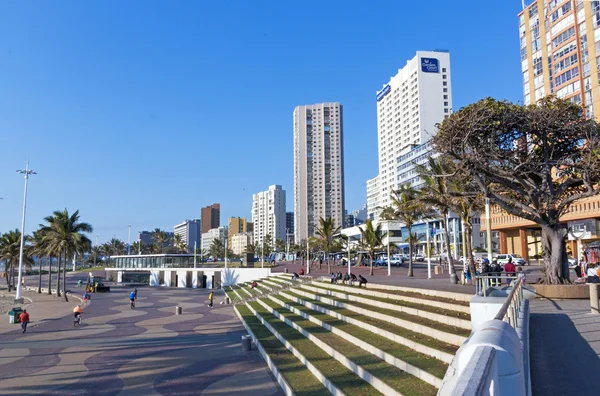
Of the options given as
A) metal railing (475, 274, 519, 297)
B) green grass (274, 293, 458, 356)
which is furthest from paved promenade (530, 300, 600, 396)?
green grass (274, 293, 458, 356)

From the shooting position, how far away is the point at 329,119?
7544 inches

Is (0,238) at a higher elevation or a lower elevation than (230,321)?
higher

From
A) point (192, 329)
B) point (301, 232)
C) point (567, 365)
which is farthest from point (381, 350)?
point (301, 232)

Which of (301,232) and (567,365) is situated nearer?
(567,365)

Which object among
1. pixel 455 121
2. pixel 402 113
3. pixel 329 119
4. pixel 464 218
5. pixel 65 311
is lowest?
pixel 65 311

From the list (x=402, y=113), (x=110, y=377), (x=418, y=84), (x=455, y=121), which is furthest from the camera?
(x=402, y=113)

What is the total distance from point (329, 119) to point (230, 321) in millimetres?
171350

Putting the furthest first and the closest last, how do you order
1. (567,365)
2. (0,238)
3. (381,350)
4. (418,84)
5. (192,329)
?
(418,84), (0,238), (192,329), (381,350), (567,365)

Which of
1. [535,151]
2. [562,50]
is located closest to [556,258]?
[535,151]

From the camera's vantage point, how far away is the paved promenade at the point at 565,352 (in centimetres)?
606

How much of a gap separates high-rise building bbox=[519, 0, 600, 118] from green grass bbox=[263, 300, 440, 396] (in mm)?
52581

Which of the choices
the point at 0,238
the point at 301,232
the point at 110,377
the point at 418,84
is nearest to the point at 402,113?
the point at 418,84

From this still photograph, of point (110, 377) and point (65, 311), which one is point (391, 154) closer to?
point (65, 311)

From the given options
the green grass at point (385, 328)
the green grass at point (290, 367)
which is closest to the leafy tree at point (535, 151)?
the green grass at point (385, 328)
